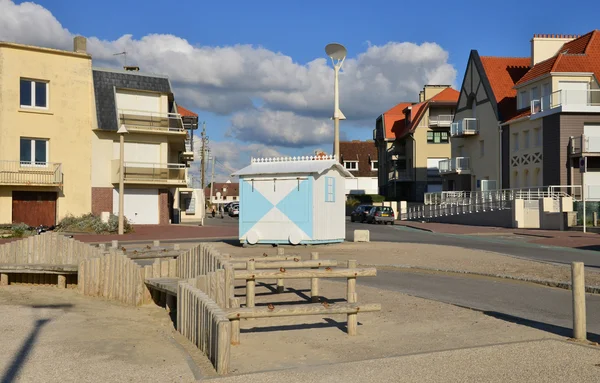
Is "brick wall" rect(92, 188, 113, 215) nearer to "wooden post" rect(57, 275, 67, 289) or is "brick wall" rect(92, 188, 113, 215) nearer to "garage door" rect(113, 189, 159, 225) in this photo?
"garage door" rect(113, 189, 159, 225)

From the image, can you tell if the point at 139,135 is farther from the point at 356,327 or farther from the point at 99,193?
the point at 356,327

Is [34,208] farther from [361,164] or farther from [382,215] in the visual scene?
[361,164]

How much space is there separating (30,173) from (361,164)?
60848 mm

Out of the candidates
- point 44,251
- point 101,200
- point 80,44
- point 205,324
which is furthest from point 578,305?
point 80,44

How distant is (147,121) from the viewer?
1718 inches

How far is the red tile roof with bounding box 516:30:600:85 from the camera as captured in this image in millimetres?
42406

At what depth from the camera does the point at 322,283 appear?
1409 cm

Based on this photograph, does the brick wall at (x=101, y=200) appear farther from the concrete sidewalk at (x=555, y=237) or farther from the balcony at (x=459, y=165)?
the balcony at (x=459, y=165)

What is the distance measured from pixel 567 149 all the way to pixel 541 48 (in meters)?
11.0

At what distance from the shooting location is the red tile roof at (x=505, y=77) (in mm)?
50500

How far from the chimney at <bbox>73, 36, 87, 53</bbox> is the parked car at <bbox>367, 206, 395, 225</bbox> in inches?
894

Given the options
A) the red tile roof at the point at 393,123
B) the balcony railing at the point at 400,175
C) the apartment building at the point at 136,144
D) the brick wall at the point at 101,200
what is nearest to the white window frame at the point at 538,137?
the apartment building at the point at 136,144

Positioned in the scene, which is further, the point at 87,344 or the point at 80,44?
the point at 80,44

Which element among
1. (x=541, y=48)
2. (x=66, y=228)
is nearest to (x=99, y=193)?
(x=66, y=228)
